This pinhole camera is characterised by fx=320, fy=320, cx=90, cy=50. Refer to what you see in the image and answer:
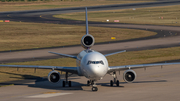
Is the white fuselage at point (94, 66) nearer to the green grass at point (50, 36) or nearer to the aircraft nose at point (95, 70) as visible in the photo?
the aircraft nose at point (95, 70)

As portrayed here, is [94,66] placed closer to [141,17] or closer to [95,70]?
[95,70]

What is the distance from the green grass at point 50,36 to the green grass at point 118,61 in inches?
822

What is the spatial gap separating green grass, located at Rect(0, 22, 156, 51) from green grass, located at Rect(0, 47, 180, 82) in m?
20.9

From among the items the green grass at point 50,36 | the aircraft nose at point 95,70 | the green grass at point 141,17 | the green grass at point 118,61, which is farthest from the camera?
the green grass at point 141,17

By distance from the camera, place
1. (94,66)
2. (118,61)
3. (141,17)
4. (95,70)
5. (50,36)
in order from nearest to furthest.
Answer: (95,70) → (94,66) → (118,61) → (50,36) → (141,17)

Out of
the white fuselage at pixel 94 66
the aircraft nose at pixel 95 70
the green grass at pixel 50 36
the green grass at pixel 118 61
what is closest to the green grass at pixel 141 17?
the green grass at pixel 50 36

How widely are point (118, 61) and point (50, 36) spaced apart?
4147 cm

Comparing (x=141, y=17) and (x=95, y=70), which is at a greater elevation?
(x=141, y=17)

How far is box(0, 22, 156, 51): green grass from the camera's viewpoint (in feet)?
258

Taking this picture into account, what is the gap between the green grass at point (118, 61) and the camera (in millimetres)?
44547

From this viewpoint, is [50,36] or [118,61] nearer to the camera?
[118,61]

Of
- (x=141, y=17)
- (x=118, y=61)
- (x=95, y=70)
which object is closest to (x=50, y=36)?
(x=118, y=61)

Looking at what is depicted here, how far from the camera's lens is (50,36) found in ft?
303

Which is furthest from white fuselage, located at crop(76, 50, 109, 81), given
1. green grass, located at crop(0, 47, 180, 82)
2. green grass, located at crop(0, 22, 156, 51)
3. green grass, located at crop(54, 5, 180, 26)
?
green grass, located at crop(54, 5, 180, 26)
